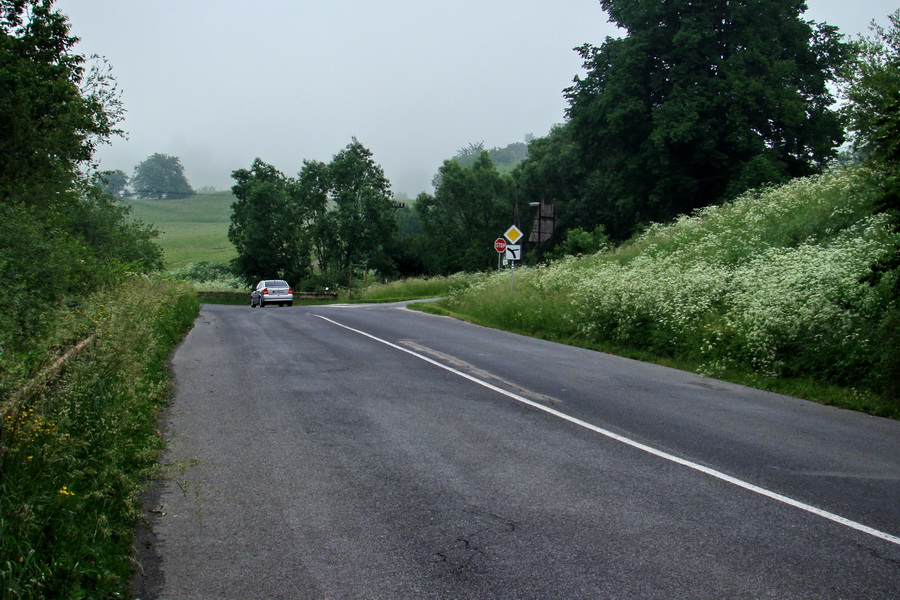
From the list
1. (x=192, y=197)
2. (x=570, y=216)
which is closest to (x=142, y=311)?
(x=570, y=216)

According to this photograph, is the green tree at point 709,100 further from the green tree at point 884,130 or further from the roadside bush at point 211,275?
the roadside bush at point 211,275

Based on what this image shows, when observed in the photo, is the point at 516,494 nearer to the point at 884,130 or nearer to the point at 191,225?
the point at 884,130

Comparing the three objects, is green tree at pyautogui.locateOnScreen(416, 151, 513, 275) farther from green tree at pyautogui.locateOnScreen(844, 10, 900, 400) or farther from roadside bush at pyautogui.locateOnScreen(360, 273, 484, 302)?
green tree at pyautogui.locateOnScreen(844, 10, 900, 400)

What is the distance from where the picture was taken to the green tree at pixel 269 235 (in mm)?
71438

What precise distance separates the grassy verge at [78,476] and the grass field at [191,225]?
269 ft

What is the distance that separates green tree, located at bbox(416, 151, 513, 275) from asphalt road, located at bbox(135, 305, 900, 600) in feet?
231

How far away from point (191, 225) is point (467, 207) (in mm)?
82257

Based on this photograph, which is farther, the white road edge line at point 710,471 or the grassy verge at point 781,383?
the grassy verge at point 781,383

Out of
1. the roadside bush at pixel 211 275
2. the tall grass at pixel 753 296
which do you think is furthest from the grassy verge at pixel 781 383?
the roadside bush at pixel 211 275

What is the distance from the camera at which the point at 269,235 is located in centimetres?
7169

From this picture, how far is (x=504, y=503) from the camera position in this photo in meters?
5.30

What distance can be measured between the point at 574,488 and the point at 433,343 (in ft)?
36.7

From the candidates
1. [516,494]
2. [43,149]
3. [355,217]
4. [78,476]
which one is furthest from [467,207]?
[78,476]

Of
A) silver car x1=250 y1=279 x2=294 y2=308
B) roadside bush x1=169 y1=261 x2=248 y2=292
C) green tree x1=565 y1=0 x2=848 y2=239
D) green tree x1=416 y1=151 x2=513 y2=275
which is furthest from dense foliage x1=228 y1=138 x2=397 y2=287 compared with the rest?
green tree x1=565 y1=0 x2=848 y2=239
